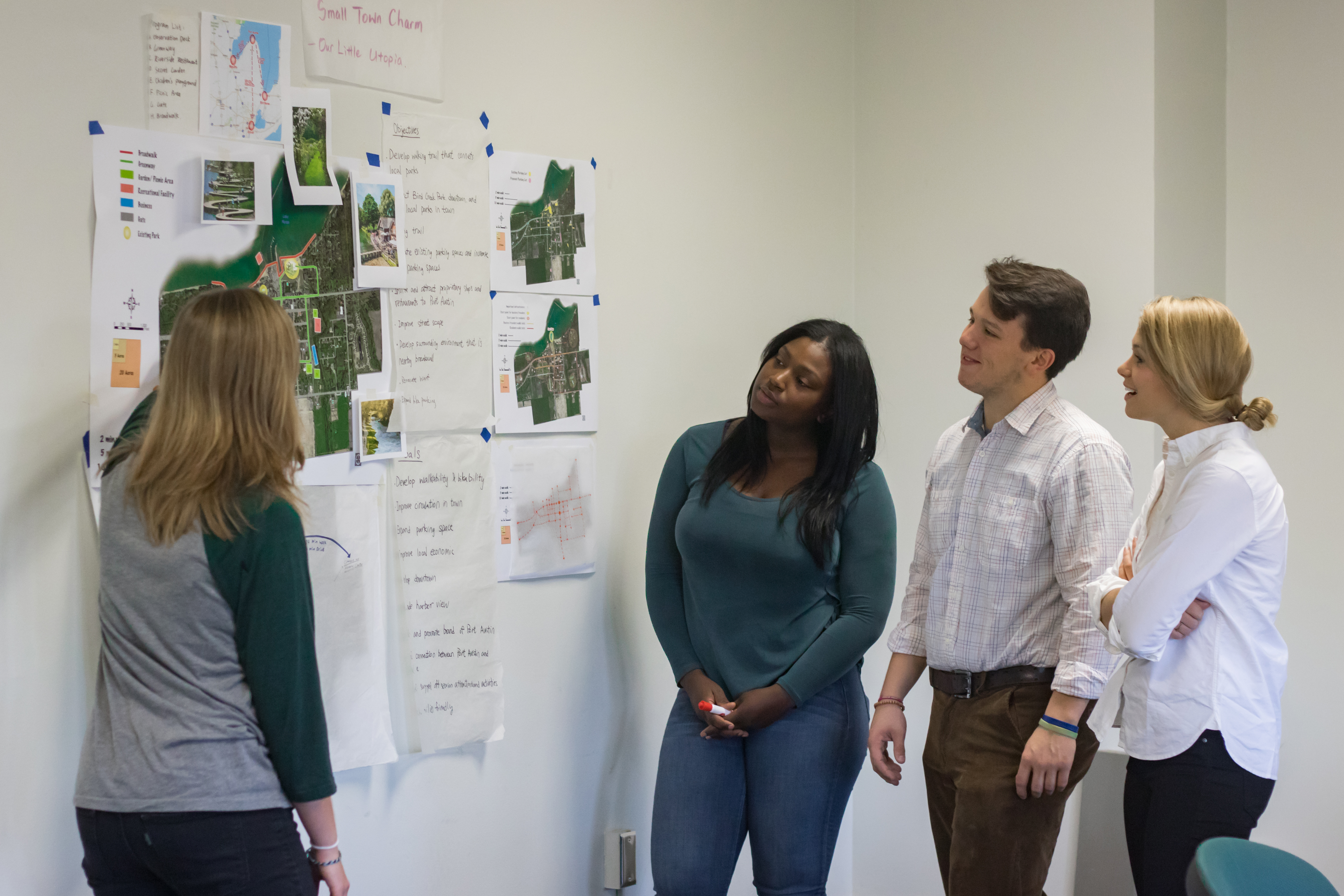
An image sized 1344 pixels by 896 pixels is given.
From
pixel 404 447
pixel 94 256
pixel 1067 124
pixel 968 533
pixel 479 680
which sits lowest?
pixel 479 680

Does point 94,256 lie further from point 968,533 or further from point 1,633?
point 968,533

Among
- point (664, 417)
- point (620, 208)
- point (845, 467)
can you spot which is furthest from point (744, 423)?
point (620, 208)

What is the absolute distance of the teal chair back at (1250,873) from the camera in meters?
1.05

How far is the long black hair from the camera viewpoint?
2049 millimetres

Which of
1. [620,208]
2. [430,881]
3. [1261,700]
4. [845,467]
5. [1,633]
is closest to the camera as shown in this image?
[1261,700]

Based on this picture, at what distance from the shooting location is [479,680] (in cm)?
229

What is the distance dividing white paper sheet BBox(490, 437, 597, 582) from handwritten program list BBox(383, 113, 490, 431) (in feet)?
0.46

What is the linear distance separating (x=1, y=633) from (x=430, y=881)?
0.99 meters

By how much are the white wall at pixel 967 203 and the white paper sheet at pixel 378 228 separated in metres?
1.46

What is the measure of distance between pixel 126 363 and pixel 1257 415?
6.15 ft

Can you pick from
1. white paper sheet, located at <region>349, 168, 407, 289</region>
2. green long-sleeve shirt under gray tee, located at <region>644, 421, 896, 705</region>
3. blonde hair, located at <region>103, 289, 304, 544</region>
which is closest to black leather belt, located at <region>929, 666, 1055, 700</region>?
green long-sleeve shirt under gray tee, located at <region>644, 421, 896, 705</region>

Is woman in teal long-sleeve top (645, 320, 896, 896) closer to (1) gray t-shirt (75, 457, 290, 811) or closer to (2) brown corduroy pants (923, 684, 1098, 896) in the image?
(2) brown corduroy pants (923, 684, 1098, 896)

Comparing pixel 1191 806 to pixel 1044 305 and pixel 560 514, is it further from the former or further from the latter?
pixel 560 514

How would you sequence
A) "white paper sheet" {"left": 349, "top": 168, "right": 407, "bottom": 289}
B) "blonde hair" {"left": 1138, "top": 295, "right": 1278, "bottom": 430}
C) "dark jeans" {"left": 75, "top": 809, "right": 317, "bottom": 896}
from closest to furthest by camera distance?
"dark jeans" {"left": 75, "top": 809, "right": 317, "bottom": 896} → "blonde hair" {"left": 1138, "top": 295, "right": 1278, "bottom": 430} → "white paper sheet" {"left": 349, "top": 168, "right": 407, "bottom": 289}
